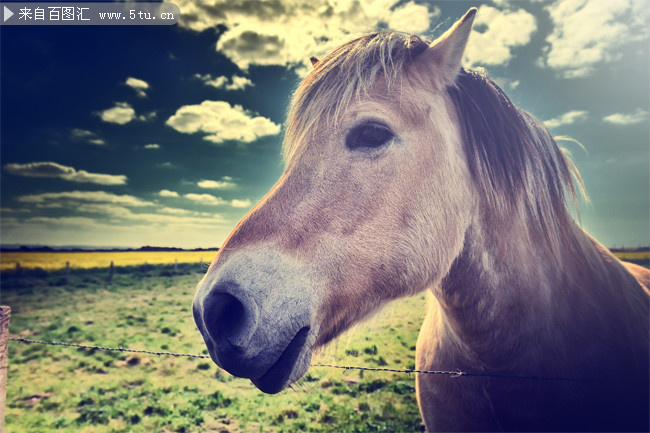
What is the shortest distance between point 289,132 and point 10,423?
620cm

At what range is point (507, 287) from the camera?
5.97 feet

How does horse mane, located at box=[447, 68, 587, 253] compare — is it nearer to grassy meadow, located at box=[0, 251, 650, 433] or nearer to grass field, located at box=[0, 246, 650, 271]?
grassy meadow, located at box=[0, 251, 650, 433]

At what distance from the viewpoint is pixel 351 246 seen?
1.59 metres

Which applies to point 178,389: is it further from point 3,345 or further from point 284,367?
point 284,367

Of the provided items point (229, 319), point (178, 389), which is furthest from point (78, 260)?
point (229, 319)

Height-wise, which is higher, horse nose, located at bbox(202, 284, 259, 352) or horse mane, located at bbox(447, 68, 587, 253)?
horse mane, located at bbox(447, 68, 587, 253)

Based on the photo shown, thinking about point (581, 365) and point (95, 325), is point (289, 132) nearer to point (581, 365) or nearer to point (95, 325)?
point (581, 365)

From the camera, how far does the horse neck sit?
5.95 feet

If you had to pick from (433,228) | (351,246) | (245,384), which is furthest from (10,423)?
(433,228)

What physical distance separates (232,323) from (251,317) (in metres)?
0.10

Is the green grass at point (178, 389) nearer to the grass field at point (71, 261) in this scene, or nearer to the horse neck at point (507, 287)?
the horse neck at point (507, 287)

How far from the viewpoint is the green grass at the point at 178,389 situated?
4.71 metres

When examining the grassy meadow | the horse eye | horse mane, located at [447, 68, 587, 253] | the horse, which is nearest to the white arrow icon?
the grassy meadow

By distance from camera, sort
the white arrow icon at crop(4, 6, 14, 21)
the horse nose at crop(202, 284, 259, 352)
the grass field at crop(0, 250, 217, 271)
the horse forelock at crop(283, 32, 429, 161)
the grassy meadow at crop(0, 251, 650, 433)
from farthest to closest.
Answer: the grass field at crop(0, 250, 217, 271)
the grassy meadow at crop(0, 251, 650, 433)
the white arrow icon at crop(4, 6, 14, 21)
the horse forelock at crop(283, 32, 429, 161)
the horse nose at crop(202, 284, 259, 352)
